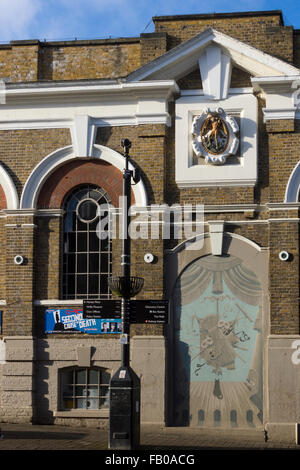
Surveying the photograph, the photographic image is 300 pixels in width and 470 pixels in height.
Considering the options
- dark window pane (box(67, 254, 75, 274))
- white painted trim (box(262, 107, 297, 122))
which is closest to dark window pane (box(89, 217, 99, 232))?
dark window pane (box(67, 254, 75, 274))

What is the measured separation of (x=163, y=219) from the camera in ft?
67.1

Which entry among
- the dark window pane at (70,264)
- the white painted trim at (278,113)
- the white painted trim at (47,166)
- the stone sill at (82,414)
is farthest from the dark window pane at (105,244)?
the white painted trim at (278,113)

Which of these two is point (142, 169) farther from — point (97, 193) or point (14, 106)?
point (14, 106)

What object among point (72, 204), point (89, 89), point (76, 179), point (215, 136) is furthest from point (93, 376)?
point (89, 89)

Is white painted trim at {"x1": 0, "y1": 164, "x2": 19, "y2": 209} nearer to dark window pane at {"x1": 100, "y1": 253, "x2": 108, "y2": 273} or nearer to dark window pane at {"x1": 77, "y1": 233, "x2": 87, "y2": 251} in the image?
Answer: dark window pane at {"x1": 77, "y1": 233, "x2": 87, "y2": 251}

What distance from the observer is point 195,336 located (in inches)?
796

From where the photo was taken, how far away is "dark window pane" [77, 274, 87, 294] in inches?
832

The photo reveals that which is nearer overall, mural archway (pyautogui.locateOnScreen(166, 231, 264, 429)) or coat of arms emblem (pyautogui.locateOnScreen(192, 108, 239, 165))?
mural archway (pyautogui.locateOnScreen(166, 231, 264, 429))

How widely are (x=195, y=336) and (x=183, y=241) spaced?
222 cm

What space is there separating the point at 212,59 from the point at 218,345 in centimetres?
668

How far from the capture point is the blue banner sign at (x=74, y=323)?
2059cm

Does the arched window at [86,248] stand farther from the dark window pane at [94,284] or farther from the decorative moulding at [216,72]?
the decorative moulding at [216,72]

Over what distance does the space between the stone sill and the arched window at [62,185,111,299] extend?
2.69 m

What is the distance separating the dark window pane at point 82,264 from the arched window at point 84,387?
2.34m
